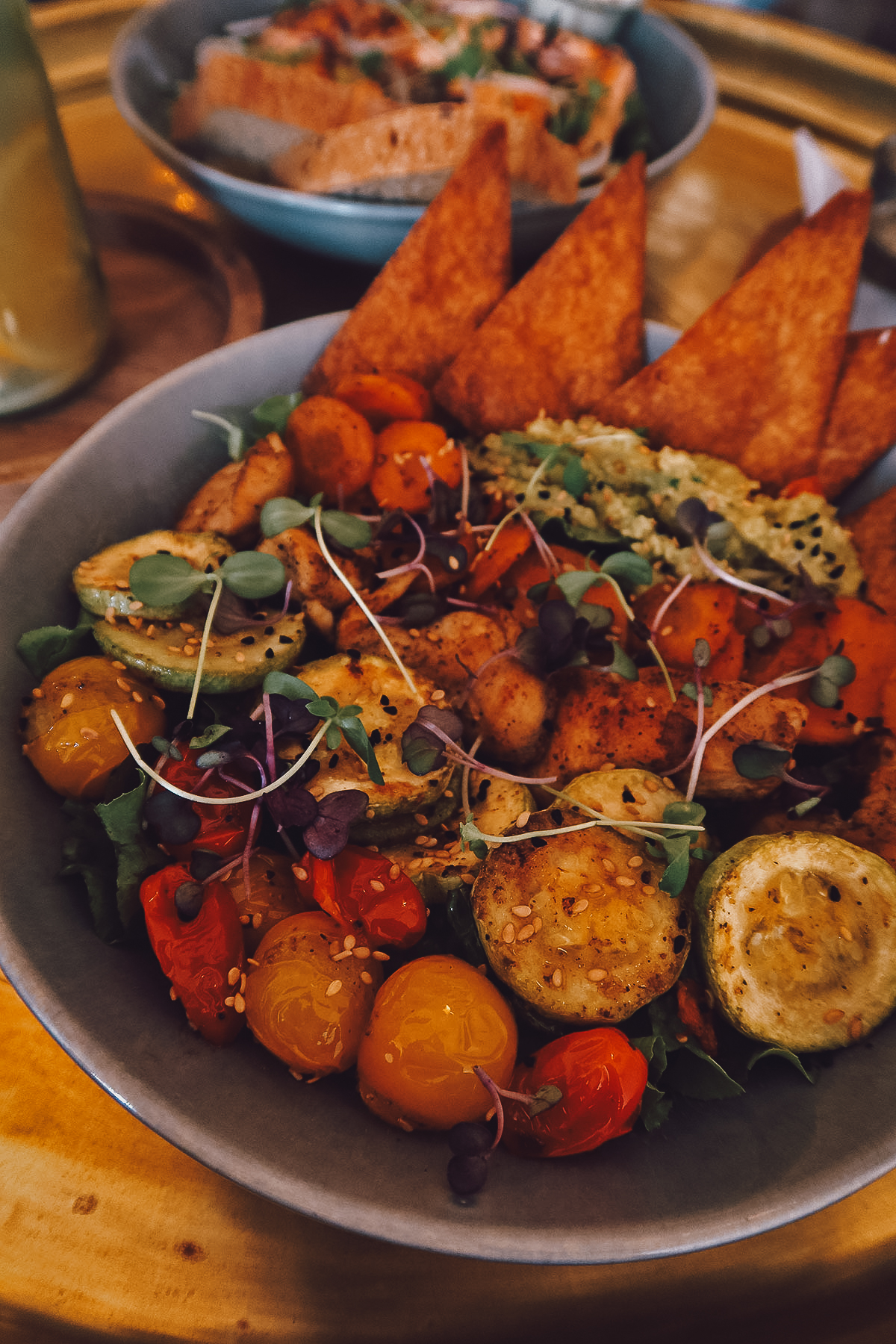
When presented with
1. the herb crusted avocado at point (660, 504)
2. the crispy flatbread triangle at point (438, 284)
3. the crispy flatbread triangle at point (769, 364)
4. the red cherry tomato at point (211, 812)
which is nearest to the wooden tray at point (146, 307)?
the crispy flatbread triangle at point (438, 284)

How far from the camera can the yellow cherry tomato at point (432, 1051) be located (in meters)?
1.23

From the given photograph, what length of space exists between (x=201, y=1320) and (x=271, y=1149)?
411 mm

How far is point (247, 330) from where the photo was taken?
2410mm

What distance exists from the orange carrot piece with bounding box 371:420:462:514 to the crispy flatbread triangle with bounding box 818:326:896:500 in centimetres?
101

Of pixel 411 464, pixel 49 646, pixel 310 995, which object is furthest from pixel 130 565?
pixel 310 995

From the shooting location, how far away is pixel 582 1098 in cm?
124

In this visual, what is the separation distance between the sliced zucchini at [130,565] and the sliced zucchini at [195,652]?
0.04m

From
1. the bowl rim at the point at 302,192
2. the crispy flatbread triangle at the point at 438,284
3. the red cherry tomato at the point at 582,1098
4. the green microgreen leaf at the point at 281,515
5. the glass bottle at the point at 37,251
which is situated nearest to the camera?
the red cherry tomato at the point at 582,1098

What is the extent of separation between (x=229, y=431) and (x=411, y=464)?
48 centimetres

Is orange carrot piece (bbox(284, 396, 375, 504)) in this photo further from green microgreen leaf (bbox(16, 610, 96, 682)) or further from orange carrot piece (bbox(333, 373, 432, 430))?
green microgreen leaf (bbox(16, 610, 96, 682))

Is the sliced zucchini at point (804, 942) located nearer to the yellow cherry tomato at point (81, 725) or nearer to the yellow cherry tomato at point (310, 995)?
the yellow cherry tomato at point (310, 995)

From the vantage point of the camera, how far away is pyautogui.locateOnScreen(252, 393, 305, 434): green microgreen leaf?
6.41 ft

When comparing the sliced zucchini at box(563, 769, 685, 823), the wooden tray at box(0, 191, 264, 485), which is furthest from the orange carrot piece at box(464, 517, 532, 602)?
the wooden tray at box(0, 191, 264, 485)

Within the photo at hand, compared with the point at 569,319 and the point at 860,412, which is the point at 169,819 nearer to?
the point at 569,319
